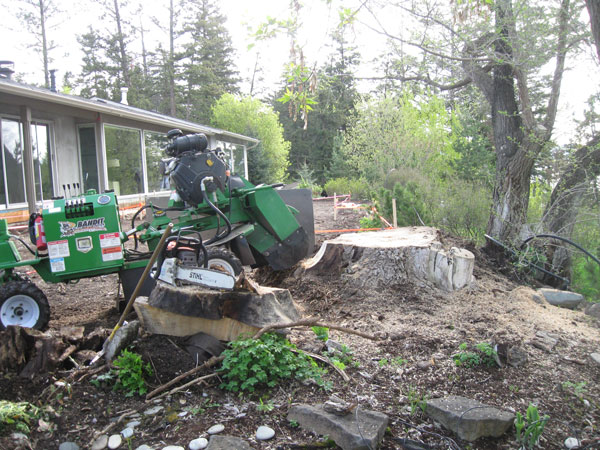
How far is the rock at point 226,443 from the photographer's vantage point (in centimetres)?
263

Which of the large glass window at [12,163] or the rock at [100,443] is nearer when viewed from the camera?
the rock at [100,443]

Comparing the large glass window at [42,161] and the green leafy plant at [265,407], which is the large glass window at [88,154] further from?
the green leafy plant at [265,407]

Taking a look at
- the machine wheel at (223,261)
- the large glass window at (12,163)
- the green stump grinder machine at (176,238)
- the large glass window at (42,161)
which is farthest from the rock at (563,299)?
the large glass window at (42,161)

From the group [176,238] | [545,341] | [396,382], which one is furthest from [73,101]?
[545,341]

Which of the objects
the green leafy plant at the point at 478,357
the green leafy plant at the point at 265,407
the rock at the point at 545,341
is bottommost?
the rock at the point at 545,341

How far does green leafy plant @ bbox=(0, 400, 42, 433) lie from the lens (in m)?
2.75

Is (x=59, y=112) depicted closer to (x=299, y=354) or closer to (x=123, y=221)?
(x=123, y=221)

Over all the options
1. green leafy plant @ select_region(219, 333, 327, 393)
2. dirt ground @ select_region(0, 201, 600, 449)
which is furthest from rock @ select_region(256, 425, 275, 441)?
green leafy plant @ select_region(219, 333, 327, 393)

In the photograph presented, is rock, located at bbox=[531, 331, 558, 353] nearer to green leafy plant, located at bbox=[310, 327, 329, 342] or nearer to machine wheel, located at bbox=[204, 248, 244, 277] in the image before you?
green leafy plant, located at bbox=[310, 327, 329, 342]

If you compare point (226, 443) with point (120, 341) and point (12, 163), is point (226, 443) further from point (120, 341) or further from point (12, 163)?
point (12, 163)

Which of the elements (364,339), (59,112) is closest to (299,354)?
(364,339)

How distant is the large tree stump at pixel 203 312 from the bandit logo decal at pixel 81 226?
1377 mm

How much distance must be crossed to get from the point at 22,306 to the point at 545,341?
4511 mm

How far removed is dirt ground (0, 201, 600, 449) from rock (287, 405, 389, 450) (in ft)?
0.24
